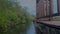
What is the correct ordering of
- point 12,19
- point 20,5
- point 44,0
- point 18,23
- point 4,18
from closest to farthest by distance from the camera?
1. point 4,18
2. point 12,19
3. point 18,23
4. point 20,5
5. point 44,0

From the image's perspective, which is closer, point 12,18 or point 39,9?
point 12,18

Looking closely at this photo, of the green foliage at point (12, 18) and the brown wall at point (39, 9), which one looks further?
the brown wall at point (39, 9)

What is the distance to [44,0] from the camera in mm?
4676

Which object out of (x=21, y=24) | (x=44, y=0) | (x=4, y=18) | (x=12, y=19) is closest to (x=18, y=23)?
(x=21, y=24)

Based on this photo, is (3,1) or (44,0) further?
(44,0)

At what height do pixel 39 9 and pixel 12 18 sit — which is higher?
pixel 39 9

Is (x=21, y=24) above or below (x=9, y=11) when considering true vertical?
below

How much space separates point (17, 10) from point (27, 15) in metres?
0.32

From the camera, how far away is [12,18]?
3143 mm

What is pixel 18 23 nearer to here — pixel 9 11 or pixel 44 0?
pixel 9 11

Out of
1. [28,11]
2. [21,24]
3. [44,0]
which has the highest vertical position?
[44,0]

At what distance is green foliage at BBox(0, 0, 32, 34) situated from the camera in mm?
2847

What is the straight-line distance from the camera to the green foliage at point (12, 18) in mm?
2847

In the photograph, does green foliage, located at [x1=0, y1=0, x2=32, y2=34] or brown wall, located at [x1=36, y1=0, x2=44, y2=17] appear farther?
brown wall, located at [x1=36, y1=0, x2=44, y2=17]
